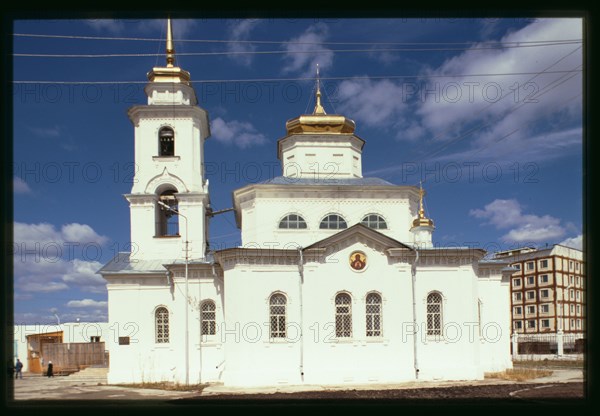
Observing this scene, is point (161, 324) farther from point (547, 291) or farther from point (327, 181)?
point (547, 291)

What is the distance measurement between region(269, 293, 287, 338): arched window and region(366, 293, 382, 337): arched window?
294 centimetres

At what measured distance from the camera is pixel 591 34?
6.17m

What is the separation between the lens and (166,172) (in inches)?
981

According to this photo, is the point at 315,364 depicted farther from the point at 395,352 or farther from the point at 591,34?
the point at 591,34

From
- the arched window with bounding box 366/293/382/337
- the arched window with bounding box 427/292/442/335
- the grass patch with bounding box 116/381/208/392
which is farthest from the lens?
the arched window with bounding box 427/292/442/335

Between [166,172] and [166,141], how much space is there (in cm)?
152

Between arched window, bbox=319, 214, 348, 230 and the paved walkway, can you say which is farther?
arched window, bbox=319, 214, 348, 230

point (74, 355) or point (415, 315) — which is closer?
point (415, 315)

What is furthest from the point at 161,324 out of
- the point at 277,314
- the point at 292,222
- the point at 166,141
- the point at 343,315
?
the point at 166,141

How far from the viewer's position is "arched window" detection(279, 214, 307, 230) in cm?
2288

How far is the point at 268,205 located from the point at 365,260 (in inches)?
180

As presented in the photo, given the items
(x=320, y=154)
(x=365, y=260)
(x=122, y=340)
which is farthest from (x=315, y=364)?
(x=320, y=154)

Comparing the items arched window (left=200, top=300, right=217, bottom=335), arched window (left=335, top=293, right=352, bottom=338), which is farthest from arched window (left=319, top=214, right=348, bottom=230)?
arched window (left=200, top=300, right=217, bottom=335)

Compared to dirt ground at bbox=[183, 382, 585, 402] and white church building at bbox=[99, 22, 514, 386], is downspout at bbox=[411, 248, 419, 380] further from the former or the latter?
dirt ground at bbox=[183, 382, 585, 402]
